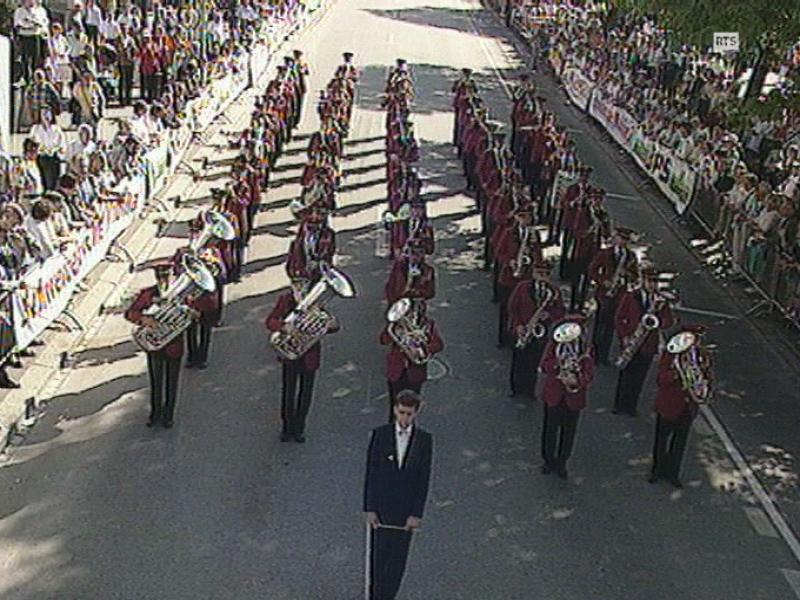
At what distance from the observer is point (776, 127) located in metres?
19.4

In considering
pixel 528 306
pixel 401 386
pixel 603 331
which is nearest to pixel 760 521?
pixel 528 306

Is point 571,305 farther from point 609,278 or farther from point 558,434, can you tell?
point 558,434

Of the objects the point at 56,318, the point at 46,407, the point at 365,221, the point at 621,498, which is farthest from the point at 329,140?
the point at 621,498

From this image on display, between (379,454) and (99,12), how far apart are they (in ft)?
62.3

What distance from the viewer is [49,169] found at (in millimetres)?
15844

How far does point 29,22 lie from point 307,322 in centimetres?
1351

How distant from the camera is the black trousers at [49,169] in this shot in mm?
15703

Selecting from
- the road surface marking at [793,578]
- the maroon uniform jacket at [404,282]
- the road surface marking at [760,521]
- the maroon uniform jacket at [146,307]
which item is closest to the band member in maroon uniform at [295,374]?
the maroon uniform jacket at [146,307]

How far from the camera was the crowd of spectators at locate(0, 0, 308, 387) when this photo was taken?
11.4 m

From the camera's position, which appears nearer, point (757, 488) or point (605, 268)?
point (757, 488)

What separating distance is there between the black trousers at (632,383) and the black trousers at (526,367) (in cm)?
83

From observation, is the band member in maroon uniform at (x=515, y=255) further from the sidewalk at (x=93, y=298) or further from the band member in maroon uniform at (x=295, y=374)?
the sidewalk at (x=93, y=298)

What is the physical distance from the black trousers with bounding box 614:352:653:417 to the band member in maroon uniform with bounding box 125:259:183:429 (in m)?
4.29

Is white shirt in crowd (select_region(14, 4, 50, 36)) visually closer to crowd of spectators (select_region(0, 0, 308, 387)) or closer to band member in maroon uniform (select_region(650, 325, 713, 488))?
crowd of spectators (select_region(0, 0, 308, 387))
